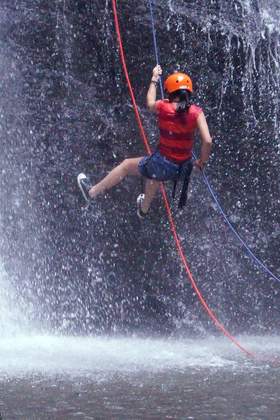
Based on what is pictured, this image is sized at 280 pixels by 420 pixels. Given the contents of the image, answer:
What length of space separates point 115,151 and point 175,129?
11.0ft

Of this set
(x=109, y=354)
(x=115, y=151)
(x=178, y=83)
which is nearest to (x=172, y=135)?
(x=178, y=83)

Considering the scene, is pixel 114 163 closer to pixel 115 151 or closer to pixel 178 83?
pixel 115 151

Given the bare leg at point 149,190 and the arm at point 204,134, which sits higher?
the arm at point 204,134

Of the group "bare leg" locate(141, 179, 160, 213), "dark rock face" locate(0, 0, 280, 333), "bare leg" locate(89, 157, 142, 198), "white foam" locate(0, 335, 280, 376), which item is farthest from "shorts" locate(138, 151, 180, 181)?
"dark rock face" locate(0, 0, 280, 333)

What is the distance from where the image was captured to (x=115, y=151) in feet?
33.6

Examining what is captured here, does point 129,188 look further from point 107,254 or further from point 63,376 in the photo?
point 63,376

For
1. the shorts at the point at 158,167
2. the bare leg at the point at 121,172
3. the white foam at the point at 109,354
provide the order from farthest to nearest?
1. the bare leg at the point at 121,172
2. the shorts at the point at 158,167
3. the white foam at the point at 109,354

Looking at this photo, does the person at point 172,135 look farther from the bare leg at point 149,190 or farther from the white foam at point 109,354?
the white foam at point 109,354

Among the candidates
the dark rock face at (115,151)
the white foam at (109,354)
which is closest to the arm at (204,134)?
the white foam at (109,354)

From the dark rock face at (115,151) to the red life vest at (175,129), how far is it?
3139 millimetres

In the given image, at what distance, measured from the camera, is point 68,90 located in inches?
396

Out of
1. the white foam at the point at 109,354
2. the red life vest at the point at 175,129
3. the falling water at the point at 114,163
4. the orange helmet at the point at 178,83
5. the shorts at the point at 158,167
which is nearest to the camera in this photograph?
the orange helmet at the point at 178,83

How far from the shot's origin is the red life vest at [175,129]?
6.89 m

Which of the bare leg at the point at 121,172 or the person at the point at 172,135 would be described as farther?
the bare leg at the point at 121,172
